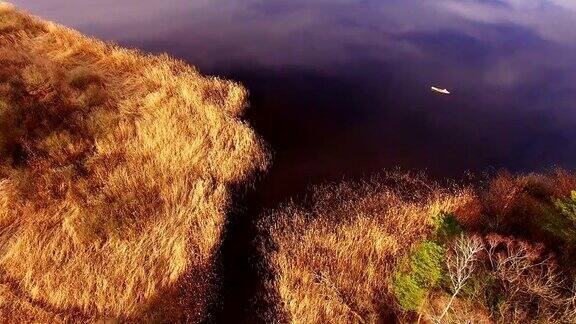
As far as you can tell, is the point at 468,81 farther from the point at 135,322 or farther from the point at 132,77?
the point at 135,322

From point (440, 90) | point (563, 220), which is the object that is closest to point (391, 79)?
point (440, 90)

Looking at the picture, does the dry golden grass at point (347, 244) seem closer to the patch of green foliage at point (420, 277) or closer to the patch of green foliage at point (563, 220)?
the patch of green foliage at point (420, 277)

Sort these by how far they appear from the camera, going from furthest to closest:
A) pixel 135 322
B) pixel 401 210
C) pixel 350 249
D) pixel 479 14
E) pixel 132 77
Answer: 1. pixel 479 14
2. pixel 132 77
3. pixel 401 210
4. pixel 350 249
5. pixel 135 322

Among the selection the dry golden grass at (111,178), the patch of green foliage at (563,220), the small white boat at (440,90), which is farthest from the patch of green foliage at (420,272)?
the small white boat at (440,90)

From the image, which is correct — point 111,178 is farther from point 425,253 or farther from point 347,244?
point 425,253

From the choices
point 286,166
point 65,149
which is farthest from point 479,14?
point 65,149

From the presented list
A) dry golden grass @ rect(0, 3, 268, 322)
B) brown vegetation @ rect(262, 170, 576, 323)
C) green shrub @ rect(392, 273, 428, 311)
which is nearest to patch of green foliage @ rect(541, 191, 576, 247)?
brown vegetation @ rect(262, 170, 576, 323)

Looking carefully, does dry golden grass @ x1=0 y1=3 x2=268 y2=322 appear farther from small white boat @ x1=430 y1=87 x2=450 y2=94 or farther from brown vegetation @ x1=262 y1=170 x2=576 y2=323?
small white boat @ x1=430 y1=87 x2=450 y2=94
